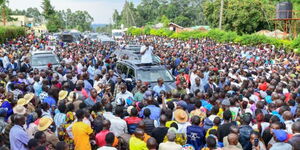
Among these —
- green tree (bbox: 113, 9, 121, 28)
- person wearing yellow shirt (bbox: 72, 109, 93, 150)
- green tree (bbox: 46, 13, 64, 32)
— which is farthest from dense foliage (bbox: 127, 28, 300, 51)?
green tree (bbox: 113, 9, 121, 28)

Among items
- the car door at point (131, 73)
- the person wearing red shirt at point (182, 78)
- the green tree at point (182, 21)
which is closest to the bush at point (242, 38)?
the person wearing red shirt at point (182, 78)

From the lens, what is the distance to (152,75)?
10.9m

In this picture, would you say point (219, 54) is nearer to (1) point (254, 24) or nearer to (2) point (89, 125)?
(2) point (89, 125)

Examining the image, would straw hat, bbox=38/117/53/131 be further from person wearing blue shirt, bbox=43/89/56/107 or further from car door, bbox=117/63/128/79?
car door, bbox=117/63/128/79

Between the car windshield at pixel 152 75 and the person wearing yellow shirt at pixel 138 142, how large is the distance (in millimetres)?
5504

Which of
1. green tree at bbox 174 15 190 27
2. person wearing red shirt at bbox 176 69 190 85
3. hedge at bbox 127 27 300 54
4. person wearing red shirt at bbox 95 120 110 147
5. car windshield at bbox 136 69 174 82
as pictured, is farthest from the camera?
green tree at bbox 174 15 190 27

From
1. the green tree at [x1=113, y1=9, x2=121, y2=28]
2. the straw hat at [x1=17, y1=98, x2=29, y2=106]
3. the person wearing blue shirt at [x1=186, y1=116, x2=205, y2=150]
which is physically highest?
the green tree at [x1=113, y1=9, x2=121, y2=28]

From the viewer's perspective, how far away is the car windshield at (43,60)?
1456cm

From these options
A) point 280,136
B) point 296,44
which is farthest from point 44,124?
point 296,44

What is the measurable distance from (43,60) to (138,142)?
10.9 m

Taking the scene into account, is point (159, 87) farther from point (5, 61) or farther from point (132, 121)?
point (5, 61)

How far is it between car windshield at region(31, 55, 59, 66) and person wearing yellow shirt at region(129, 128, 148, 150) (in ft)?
34.5

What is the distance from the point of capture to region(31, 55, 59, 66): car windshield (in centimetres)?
1456

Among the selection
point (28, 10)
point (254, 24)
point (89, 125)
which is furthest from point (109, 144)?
point (28, 10)
